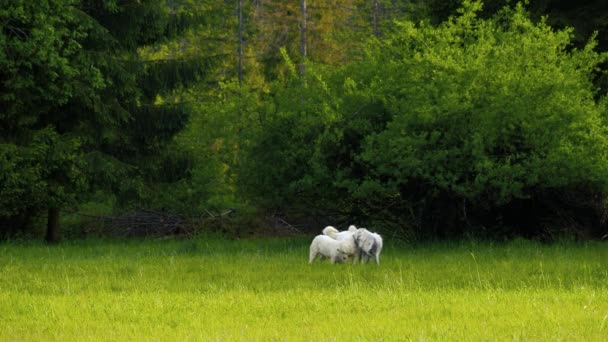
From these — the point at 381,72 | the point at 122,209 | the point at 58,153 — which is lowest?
the point at 122,209

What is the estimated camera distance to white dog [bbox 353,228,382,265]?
18812mm

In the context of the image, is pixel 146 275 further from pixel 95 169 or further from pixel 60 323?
pixel 95 169

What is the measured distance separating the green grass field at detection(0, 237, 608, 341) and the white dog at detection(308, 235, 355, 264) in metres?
0.22

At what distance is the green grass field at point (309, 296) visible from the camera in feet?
35.6

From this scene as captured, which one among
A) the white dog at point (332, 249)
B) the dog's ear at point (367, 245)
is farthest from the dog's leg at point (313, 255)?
the dog's ear at point (367, 245)

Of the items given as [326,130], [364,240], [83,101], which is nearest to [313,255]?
[364,240]

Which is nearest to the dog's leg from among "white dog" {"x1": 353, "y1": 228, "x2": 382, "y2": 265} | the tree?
"white dog" {"x1": 353, "y1": 228, "x2": 382, "y2": 265}

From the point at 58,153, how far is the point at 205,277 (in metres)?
10.8

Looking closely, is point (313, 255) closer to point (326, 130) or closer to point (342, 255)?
point (342, 255)

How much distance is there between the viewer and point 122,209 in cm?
3244

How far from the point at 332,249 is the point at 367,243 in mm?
674

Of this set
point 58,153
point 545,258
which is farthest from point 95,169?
point 545,258

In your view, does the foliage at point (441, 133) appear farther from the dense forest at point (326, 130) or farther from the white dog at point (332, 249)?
the white dog at point (332, 249)

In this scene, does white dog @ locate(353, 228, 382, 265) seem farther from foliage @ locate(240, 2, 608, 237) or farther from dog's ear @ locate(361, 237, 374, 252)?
foliage @ locate(240, 2, 608, 237)
